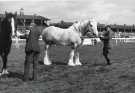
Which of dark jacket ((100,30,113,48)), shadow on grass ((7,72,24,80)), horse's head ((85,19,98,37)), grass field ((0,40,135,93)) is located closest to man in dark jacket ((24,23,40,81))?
grass field ((0,40,135,93))

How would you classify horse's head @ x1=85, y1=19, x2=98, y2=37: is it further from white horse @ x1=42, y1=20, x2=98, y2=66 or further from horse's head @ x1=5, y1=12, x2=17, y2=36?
horse's head @ x1=5, y1=12, x2=17, y2=36

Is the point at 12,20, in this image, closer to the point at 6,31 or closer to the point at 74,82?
the point at 6,31

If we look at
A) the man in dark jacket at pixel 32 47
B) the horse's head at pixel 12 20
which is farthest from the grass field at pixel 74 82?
the horse's head at pixel 12 20

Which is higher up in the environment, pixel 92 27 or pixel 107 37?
pixel 92 27

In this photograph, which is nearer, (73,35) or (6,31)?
(6,31)

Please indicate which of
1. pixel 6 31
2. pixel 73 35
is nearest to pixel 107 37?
pixel 73 35

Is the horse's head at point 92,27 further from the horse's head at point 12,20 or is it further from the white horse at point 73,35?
the horse's head at point 12,20

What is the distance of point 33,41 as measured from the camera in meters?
8.76

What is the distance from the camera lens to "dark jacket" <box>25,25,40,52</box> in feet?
28.6

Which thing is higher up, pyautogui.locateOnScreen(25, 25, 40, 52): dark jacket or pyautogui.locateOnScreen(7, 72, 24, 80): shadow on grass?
pyautogui.locateOnScreen(25, 25, 40, 52): dark jacket

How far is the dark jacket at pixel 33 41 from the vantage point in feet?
28.6

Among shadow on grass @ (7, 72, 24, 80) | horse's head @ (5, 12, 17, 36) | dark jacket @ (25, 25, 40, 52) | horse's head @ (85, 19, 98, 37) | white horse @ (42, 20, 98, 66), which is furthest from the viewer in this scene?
white horse @ (42, 20, 98, 66)

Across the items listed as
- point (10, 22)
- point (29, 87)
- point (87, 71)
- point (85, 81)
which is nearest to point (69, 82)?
point (85, 81)

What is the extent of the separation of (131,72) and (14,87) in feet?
13.4
